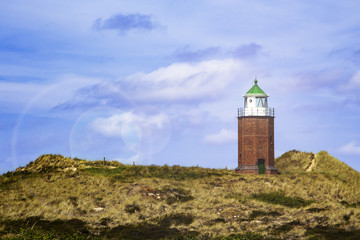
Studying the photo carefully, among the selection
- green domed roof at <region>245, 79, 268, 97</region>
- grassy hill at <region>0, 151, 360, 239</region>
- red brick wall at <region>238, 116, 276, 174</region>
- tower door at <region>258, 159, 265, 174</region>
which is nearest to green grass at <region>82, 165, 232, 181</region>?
grassy hill at <region>0, 151, 360, 239</region>

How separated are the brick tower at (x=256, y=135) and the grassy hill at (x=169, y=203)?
2.13 m

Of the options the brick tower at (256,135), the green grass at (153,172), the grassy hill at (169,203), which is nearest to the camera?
Answer: the grassy hill at (169,203)

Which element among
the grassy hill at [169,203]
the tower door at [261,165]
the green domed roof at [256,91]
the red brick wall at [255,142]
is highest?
the green domed roof at [256,91]

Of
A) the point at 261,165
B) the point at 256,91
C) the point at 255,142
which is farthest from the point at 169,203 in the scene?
the point at 256,91

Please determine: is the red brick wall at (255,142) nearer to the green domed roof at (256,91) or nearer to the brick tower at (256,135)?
the brick tower at (256,135)

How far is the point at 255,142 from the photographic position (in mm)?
50406

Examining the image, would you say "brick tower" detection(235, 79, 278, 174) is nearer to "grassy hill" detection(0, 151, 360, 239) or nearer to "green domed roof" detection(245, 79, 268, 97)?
"green domed roof" detection(245, 79, 268, 97)

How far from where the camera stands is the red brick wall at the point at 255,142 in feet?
166

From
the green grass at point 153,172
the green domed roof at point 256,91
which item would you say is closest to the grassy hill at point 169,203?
the green grass at point 153,172

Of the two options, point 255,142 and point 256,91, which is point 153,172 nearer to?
point 255,142

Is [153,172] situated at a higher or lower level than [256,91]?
lower

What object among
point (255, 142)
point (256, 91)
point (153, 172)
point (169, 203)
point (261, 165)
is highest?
point (256, 91)

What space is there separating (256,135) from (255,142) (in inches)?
31.0

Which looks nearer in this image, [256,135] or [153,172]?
[153,172]
